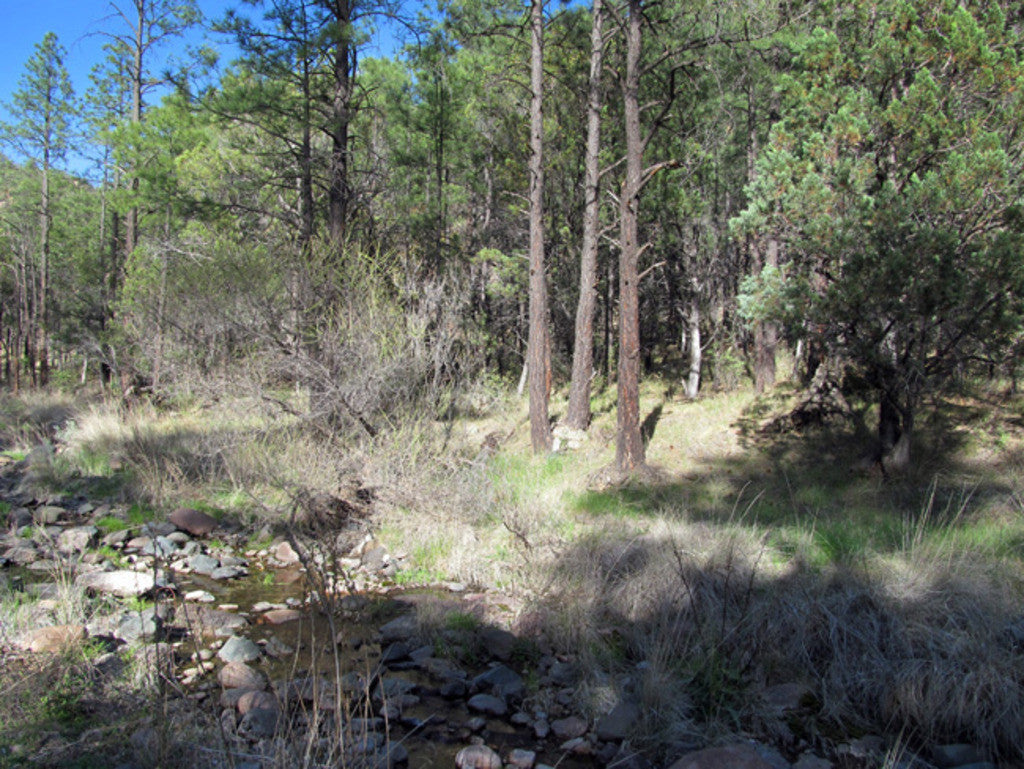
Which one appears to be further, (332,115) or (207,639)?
(332,115)

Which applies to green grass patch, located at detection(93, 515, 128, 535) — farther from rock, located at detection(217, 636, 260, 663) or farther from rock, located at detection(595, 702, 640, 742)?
rock, located at detection(595, 702, 640, 742)

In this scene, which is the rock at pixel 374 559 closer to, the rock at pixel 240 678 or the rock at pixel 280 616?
the rock at pixel 280 616

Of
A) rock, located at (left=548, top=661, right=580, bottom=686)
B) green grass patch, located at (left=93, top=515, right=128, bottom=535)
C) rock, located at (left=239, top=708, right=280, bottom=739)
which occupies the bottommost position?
rock, located at (left=548, top=661, right=580, bottom=686)

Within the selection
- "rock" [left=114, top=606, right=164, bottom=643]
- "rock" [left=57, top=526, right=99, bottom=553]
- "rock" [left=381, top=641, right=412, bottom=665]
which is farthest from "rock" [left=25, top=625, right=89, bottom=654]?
"rock" [left=57, top=526, right=99, bottom=553]

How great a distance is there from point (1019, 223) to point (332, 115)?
10725mm

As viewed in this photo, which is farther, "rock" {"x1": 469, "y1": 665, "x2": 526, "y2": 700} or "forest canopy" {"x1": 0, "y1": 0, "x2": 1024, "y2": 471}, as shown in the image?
"forest canopy" {"x1": 0, "y1": 0, "x2": 1024, "y2": 471}

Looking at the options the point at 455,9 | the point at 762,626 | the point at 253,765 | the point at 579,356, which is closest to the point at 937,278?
the point at 762,626

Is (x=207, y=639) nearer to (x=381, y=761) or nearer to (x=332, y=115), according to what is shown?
(x=381, y=761)

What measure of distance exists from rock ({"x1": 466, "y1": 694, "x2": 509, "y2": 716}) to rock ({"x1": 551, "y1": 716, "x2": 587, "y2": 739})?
39 centimetres

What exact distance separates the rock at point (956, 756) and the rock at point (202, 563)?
6842 millimetres

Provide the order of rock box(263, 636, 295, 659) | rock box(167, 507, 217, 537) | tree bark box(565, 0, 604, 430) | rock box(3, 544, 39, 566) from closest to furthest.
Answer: rock box(263, 636, 295, 659), rock box(3, 544, 39, 566), rock box(167, 507, 217, 537), tree bark box(565, 0, 604, 430)

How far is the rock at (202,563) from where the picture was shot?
727 centimetres

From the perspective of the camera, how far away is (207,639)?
530 cm

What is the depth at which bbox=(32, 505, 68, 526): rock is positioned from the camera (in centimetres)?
833
